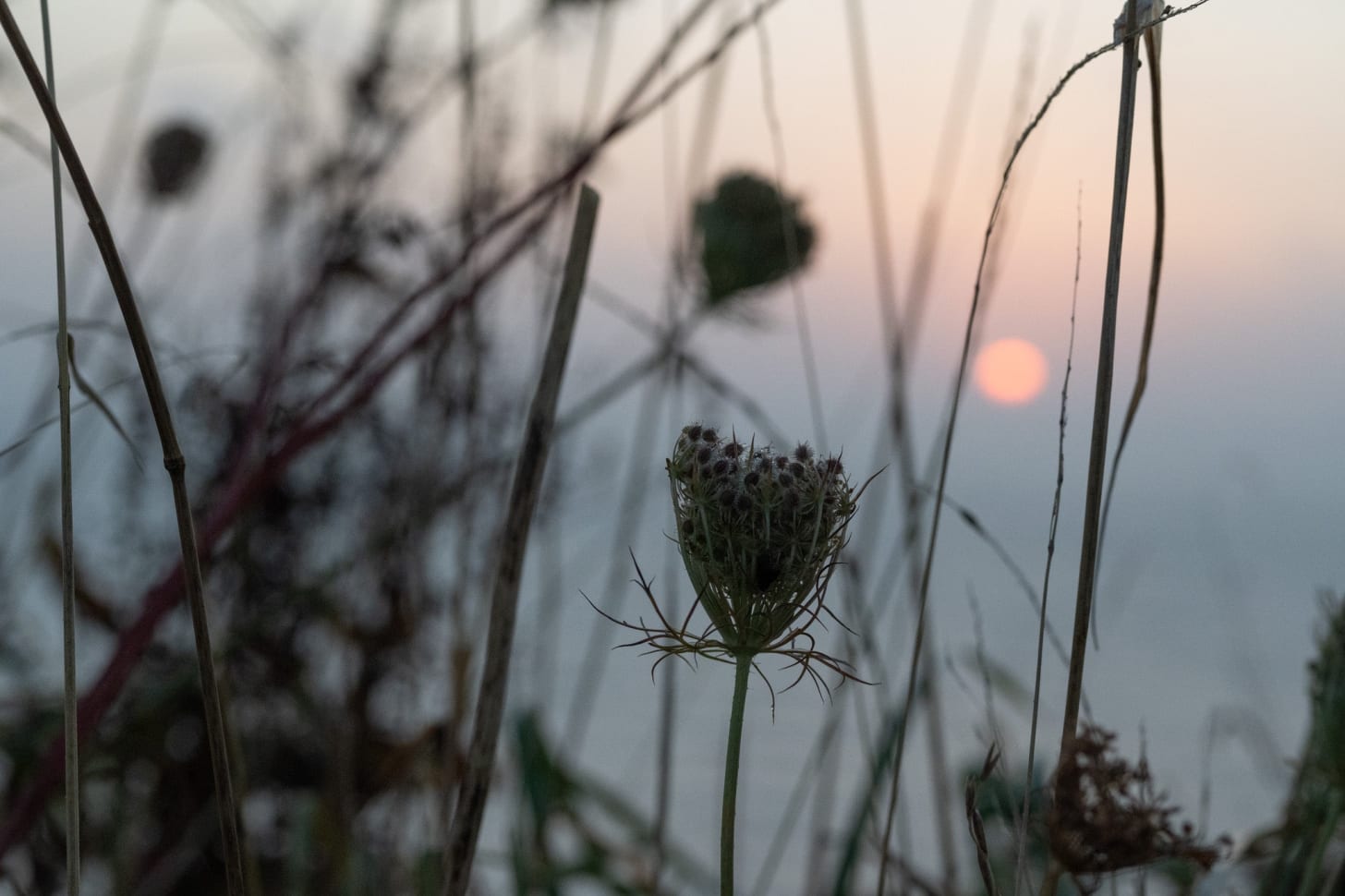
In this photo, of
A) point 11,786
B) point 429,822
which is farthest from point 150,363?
point 11,786

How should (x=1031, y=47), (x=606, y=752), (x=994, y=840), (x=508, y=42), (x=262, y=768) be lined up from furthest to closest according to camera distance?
(x=606, y=752) < (x=262, y=768) < (x=994, y=840) < (x=508, y=42) < (x=1031, y=47)

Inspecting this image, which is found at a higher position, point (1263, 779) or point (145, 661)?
point (145, 661)

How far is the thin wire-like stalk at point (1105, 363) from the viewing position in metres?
0.37

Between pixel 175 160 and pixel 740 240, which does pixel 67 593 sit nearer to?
pixel 740 240

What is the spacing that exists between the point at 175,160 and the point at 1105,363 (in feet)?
4.61

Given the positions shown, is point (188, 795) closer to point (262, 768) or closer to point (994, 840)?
point (262, 768)

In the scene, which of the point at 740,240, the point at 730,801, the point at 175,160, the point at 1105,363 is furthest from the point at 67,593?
the point at 175,160

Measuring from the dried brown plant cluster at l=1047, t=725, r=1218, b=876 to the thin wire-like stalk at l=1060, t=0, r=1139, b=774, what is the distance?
0.03 m

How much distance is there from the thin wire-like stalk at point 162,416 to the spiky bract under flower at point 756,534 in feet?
0.47

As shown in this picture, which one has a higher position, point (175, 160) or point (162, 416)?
point (175, 160)

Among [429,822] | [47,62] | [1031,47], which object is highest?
[1031,47]

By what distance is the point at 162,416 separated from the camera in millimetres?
306

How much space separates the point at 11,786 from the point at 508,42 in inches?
32.5

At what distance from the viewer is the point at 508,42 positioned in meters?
0.87
